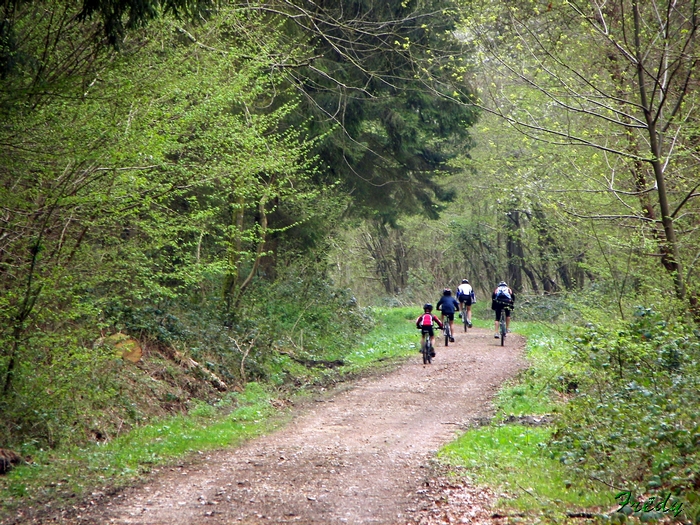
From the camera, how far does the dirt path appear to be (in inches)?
265

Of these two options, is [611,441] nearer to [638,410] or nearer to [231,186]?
[638,410]

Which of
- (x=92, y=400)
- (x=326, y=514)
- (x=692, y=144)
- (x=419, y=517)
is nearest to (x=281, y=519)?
(x=326, y=514)

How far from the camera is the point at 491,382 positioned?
15.6m

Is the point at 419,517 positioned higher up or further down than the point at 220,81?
further down

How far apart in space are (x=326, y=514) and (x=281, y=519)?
438 millimetres

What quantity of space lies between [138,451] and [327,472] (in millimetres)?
2550

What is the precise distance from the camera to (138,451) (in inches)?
356

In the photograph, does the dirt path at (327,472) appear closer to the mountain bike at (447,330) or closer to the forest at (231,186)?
the forest at (231,186)

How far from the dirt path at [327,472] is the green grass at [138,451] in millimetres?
390

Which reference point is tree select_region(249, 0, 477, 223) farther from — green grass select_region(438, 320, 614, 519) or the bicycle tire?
green grass select_region(438, 320, 614, 519)

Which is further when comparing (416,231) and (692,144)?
(416,231)

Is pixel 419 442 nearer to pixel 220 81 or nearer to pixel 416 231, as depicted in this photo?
pixel 220 81

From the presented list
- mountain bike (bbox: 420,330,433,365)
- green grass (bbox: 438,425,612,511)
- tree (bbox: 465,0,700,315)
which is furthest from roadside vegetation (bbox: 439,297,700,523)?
mountain bike (bbox: 420,330,433,365)

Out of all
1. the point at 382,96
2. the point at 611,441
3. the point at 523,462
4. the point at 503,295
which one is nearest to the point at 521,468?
the point at 523,462
